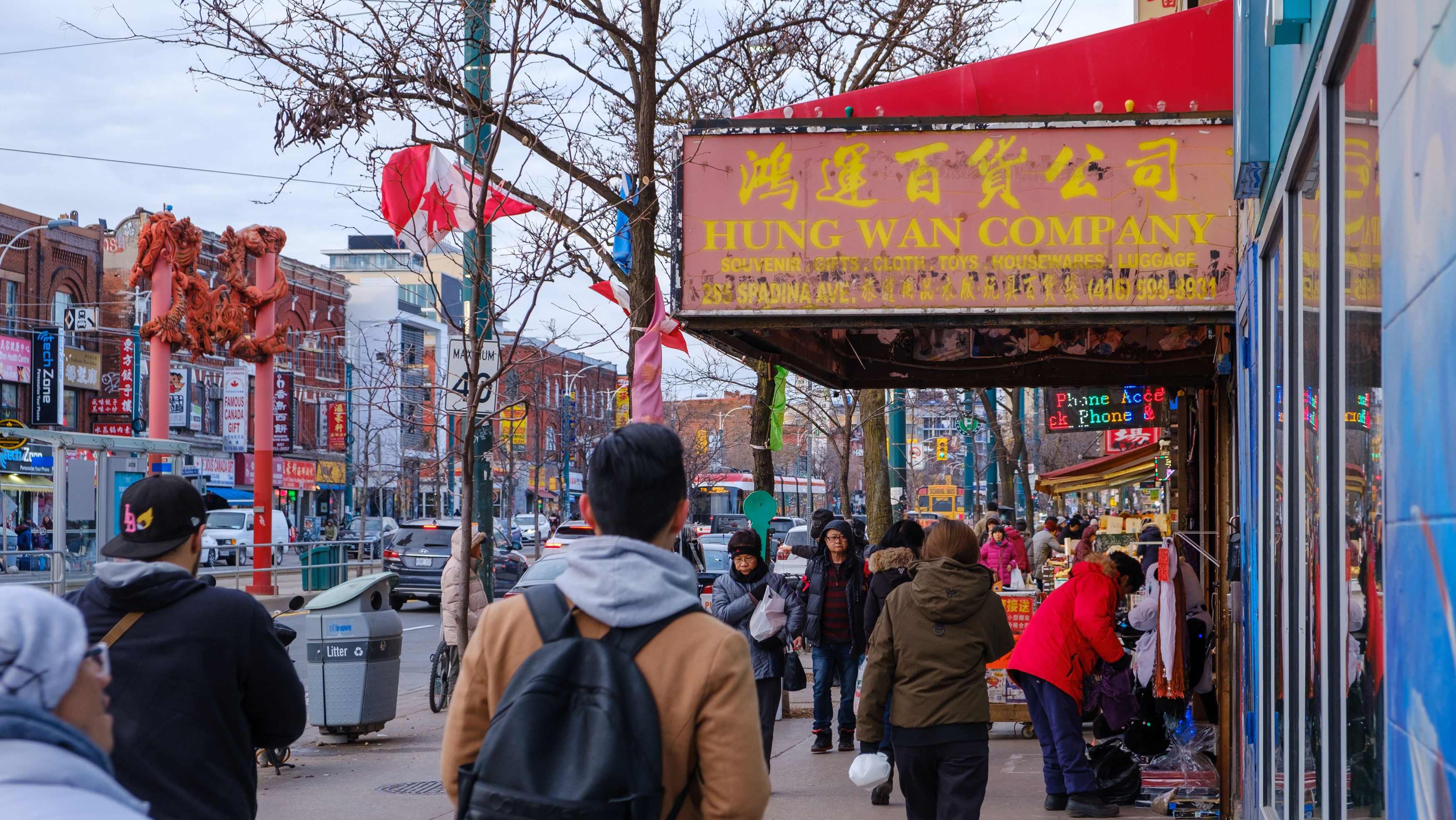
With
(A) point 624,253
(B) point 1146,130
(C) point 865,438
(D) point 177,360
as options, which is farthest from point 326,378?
(B) point 1146,130

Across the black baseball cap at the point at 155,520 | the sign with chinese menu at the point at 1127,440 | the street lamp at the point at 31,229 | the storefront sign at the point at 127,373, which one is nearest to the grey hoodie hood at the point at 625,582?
the black baseball cap at the point at 155,520

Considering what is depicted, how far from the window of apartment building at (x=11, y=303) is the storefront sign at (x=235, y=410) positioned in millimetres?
8217

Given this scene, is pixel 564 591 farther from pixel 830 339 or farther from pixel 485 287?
pixel 830 339

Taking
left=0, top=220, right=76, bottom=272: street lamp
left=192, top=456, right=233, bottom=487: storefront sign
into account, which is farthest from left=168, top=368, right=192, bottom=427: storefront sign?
left=0, top=220, right=76, bottom=272: street lamp

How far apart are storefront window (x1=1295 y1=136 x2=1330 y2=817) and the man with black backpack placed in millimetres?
1764

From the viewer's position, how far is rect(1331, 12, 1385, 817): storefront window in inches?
104

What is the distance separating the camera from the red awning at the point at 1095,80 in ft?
23.4

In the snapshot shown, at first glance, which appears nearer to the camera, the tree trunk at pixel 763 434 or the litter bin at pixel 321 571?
the tree trunk at pixel 763 434

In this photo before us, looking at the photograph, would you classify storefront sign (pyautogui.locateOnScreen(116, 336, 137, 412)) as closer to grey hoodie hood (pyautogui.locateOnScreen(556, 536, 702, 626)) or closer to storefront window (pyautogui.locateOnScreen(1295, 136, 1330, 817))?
storefront window (pyautogui.locateOnScreen(1295, 136, 1330, 817))

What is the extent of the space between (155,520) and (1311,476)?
3181 mm

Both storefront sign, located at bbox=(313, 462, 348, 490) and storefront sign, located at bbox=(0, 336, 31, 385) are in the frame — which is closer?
storefront sign, located at bbox=(0, 336, 31, 385)

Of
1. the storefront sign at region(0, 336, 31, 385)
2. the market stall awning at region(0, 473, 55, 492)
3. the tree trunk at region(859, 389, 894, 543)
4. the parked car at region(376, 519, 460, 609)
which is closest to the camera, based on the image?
the market stall awning at region(0, 473, 55, 492)

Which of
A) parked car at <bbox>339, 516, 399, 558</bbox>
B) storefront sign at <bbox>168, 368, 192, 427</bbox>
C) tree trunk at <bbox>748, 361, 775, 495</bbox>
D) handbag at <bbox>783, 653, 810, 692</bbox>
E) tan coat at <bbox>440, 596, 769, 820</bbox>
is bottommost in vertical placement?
parked car at <bbox>339, 516, 399, 558</bbox>

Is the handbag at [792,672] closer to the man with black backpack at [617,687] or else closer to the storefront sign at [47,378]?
the man with black backpack at [617,687]
